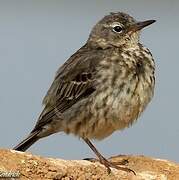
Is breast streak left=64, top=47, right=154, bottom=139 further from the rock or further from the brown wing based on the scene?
the rock

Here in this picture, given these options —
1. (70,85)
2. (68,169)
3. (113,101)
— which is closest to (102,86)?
(113,101)

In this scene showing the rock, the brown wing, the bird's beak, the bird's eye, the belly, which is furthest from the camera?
the bird's eye

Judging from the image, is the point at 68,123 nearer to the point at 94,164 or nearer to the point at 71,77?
the point at 71,77

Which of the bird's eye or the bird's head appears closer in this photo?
the bird's head

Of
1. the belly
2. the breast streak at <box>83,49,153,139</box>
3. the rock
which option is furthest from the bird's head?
the rock

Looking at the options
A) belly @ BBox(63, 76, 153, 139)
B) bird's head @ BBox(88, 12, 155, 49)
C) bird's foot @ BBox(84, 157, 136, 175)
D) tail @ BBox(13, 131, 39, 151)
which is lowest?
tail @ BBox(13, 131, 39, 151)
